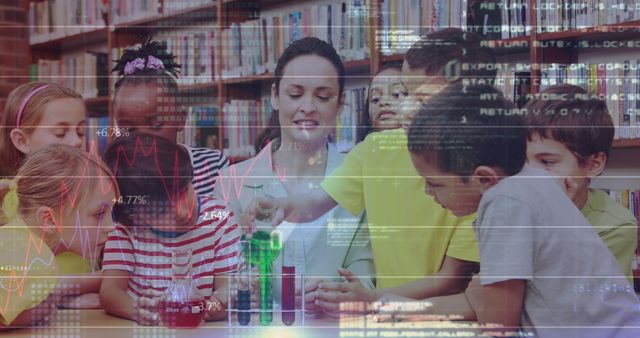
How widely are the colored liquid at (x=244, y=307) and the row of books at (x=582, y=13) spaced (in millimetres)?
1277

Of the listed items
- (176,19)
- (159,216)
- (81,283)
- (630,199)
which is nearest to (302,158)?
(159,216)

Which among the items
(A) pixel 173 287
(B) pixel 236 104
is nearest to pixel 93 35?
(B) pixel 236 104

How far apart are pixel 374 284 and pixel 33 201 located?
1.18 m

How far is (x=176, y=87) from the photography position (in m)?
2.80

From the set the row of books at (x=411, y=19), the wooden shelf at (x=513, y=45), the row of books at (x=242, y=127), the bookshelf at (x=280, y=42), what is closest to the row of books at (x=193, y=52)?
the bookshelf at (x=280, y=42)

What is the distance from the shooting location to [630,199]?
272 cm

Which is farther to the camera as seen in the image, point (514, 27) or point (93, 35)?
point (93, 35)

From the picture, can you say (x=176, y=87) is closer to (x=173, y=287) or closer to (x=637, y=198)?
(x=173, y=287)

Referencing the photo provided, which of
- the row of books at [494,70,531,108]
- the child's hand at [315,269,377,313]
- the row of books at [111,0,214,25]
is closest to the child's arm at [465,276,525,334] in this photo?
the child's hand at [315,269,377,313]

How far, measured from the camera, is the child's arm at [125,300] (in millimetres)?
2822

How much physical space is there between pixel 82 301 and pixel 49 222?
0.95ft

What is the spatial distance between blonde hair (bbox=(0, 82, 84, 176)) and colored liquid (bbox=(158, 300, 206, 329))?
2.30 feet

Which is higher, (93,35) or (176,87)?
(93,35)

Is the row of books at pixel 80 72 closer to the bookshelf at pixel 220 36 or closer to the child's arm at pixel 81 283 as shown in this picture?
the bookshelf at pixel 220 36
